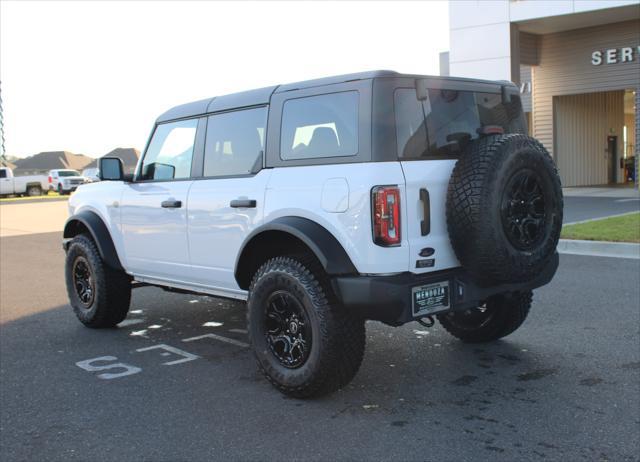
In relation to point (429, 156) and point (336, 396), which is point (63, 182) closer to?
point (336, 396)

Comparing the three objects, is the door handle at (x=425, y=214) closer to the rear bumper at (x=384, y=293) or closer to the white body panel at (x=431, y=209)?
the white body panel at (x=431, y=209)

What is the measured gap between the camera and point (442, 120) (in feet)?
14.2

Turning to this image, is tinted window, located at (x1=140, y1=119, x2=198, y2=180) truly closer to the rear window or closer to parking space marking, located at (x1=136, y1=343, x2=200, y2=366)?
parking space marking, located at (x1=136, y1=343, x2=200, y2=366)

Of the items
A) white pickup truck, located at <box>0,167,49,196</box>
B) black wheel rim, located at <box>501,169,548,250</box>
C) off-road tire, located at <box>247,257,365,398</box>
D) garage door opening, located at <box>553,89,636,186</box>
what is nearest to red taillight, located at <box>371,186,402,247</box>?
off-road tire, located at <box>247,257,365,398</box>

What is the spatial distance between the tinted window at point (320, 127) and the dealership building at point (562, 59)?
19.3 m

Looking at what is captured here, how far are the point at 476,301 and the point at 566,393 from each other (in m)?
0.81

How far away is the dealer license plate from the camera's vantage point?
13.0ft

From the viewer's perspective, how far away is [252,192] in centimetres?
466

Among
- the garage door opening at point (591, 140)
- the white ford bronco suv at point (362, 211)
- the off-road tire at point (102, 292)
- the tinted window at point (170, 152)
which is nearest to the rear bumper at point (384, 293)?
the white ford bronco suv at point (362, 211)

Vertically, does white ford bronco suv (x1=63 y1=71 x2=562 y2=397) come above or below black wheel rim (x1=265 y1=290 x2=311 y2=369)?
above

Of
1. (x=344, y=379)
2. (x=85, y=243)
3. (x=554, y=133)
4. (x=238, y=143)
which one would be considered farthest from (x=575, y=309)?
(x=554, y=133)

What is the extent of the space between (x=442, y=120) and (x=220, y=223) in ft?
5.77

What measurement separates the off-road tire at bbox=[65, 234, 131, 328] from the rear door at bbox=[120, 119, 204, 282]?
0.30 metres

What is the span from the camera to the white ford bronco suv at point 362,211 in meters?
3.96
